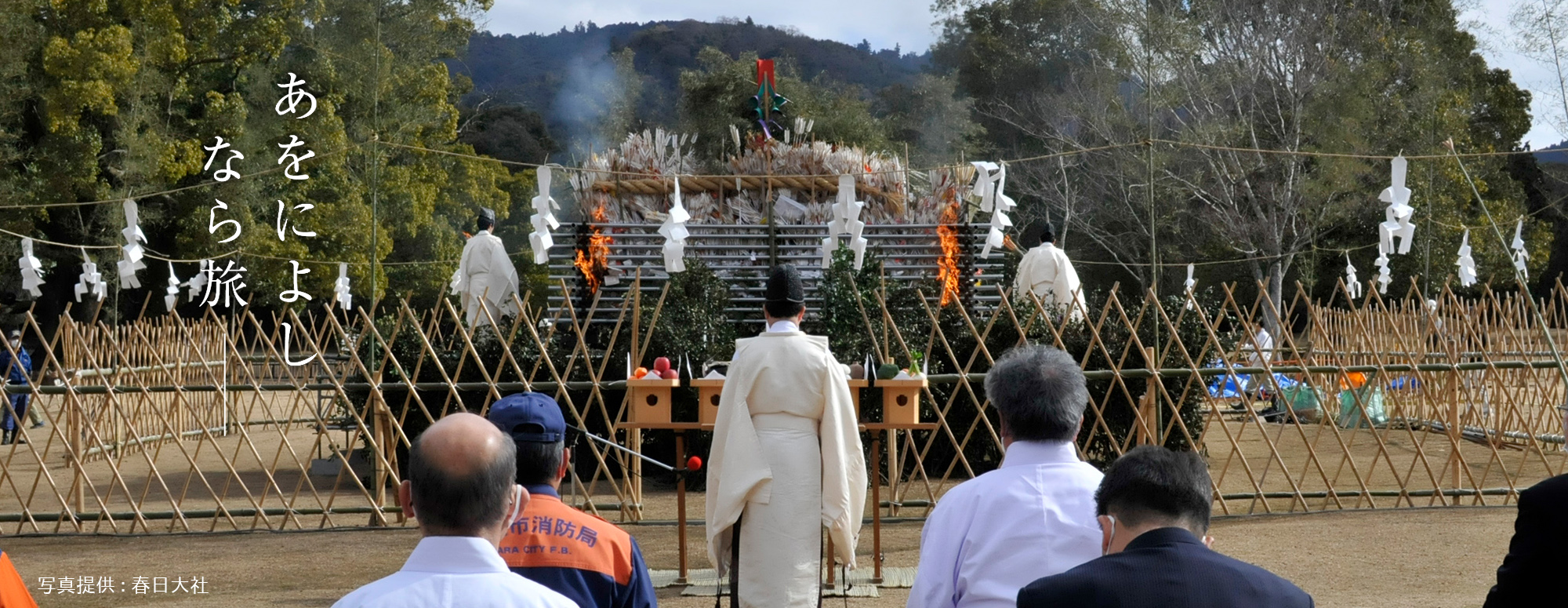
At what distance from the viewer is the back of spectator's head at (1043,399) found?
2381mm

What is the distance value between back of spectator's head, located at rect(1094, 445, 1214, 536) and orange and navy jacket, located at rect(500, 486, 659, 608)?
2.84 feet

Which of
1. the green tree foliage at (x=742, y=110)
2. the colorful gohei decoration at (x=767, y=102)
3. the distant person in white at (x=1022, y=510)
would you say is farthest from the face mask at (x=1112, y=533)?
the green tree foliage at (x=742, y=110)

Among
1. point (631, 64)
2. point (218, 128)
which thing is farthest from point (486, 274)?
point (631, 64)

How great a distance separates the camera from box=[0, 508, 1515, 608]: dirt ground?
18.7 feet

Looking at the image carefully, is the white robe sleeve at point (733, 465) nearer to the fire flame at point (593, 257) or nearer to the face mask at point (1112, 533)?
the face mask at point (1112, 533)

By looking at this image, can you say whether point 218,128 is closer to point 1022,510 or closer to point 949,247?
point 949,247

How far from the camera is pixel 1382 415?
40.0 ft

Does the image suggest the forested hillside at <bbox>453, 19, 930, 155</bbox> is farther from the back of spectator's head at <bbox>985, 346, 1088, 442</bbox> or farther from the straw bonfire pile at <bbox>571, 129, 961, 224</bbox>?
the back of spectator's head at <bbox>985, 346, 1088, 442</bbox>

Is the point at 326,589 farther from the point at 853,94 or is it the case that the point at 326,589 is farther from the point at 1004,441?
the point at 853,94

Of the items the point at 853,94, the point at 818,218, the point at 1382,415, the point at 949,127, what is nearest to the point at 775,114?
the point at 818,218

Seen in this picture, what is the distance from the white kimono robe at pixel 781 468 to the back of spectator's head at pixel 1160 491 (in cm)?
275

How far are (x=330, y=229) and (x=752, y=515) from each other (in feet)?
51.5

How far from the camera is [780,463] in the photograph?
454 cm

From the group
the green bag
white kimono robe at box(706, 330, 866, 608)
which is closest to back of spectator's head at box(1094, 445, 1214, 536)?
white kimono robe at box(706, 330, 866, 608)
